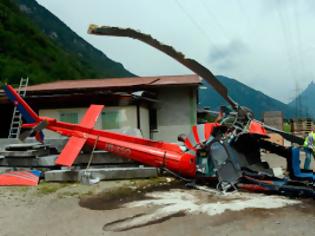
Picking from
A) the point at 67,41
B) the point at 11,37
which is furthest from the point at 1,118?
the point at 67,41

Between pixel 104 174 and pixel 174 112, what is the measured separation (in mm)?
10430

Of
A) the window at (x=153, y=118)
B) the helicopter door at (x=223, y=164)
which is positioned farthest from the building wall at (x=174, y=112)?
the helicopter door at (x=223, y=164)

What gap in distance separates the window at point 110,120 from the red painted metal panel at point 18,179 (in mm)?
6339

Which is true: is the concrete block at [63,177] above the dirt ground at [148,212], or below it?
above

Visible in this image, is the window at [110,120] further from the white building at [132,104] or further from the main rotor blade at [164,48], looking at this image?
the main rotor blade at [164,48]

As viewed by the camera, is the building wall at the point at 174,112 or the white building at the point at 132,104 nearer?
the white building at the point at 132,104

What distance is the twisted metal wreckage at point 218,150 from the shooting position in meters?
7.55

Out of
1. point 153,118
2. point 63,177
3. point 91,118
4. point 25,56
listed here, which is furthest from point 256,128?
point 25,56

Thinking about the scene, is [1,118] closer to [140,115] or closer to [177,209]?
[140,115]

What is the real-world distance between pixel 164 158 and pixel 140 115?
25.9 feet

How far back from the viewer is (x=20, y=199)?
8.09 meters

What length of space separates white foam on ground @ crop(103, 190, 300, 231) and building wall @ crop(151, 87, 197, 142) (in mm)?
11894

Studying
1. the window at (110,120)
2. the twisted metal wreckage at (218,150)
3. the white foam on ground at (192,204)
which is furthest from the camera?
the window at (110,120)

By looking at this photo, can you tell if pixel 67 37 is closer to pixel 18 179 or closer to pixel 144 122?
pixel 144 122
